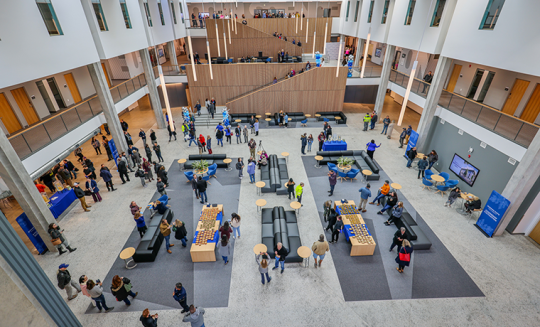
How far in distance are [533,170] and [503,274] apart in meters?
3.43

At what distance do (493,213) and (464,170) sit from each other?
313cm

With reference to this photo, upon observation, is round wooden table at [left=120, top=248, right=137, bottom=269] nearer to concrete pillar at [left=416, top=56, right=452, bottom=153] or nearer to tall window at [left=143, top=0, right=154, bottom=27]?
concrete pillar at [left=416, top=56, right=452, bottom=153]

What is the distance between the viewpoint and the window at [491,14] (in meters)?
8.80

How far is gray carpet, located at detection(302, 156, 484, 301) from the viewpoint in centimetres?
699

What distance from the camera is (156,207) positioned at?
31.4 ft

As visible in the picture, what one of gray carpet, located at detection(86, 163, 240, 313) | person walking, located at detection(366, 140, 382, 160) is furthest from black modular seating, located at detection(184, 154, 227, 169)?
person walking, located at detection(366, 140, 382, 160)

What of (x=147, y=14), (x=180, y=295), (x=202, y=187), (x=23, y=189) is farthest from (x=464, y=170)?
(x=147, y=14)

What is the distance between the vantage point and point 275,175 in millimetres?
11633

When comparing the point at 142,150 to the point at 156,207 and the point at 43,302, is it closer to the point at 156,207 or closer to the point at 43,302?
the point at 156,207

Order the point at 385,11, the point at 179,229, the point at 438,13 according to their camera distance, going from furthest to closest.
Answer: the point at 385,11, the point at 438,13, the point at 179,229

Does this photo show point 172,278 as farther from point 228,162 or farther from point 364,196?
A: point 364,196

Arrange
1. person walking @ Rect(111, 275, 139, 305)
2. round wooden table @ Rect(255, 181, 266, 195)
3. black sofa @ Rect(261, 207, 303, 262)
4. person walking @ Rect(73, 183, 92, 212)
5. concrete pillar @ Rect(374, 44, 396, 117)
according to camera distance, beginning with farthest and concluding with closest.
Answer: concrete pillar @ Rect(374, 44, 396, 117)
round wooden table @ Rect(255, 181, 266, 195)
person walking @ Rect(73, 183, 92, 212)
black sofa @ Rect(261, 207, 303, 262)
person walking @ Rect(111, 275, 139, 305)

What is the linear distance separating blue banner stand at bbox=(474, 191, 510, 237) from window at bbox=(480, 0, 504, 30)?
626cm

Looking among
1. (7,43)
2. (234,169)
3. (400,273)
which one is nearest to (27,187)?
(7,43)
